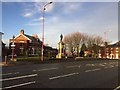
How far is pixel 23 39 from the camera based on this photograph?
9381cm

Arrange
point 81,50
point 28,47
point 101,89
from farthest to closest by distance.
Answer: point 28,47 → point 81,50 → point 101,89

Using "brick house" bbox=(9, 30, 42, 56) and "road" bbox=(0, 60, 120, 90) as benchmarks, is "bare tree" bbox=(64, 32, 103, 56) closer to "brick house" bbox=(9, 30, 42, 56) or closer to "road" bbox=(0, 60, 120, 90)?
"brick house" bbox=(9, 30, 42, 56)

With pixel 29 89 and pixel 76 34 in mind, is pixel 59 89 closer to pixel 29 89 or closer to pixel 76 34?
pixel 29 89

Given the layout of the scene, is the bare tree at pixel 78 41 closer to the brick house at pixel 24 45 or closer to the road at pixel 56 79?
the brick house at pixel 24 45

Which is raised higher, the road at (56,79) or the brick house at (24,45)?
the brick house at (24,45)

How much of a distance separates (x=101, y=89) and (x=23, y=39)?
84581 mm

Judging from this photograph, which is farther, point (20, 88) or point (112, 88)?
point (112, 88)

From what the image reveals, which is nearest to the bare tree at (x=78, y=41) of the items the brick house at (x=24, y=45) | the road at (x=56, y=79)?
the brick house at (x=24, y=45)

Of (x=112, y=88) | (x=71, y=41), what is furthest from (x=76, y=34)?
(x=112, y=88)

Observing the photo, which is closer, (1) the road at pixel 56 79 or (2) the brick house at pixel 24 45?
(1) the road at pixel 56 79

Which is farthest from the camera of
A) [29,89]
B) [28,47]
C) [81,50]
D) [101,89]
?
[28,47]

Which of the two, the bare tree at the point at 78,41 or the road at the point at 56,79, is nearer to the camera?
the road at the point at 56,79

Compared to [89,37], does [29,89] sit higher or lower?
lower

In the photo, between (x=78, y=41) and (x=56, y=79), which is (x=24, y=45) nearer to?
(x=78, y=41)
